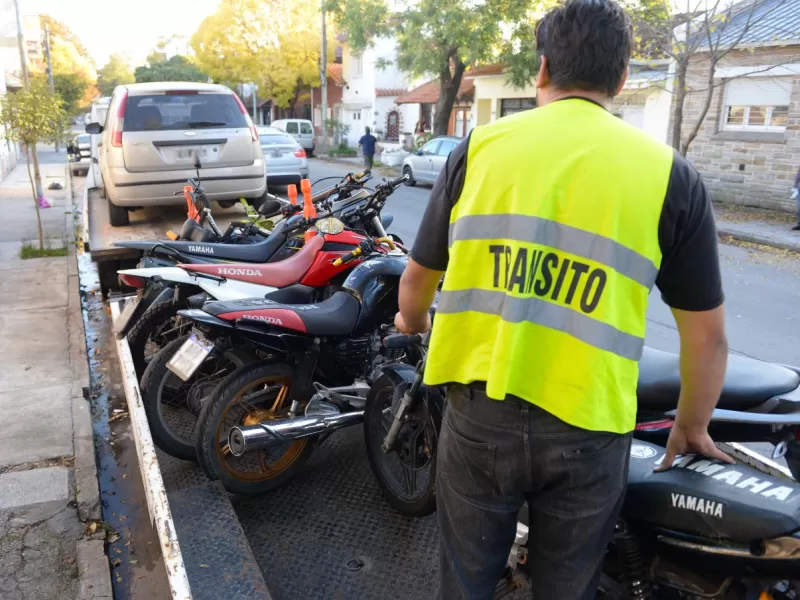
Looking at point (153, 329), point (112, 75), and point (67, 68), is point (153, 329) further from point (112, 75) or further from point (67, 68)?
point (112, 75)

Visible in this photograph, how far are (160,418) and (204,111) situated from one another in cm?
489

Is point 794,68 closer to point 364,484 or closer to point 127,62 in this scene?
point 364,484

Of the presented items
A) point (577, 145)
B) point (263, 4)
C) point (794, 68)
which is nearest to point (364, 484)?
point (577, 145)

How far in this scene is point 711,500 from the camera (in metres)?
1.92

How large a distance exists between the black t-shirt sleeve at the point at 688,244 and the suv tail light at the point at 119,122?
6813 millimetres

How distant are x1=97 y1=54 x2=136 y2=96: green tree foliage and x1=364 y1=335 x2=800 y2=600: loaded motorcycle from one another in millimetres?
92774

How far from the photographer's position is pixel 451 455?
72.6 inches

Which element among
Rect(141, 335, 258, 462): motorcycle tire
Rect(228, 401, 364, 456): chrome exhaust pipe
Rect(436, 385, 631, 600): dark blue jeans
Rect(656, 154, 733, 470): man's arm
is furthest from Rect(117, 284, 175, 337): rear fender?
Rect(656, 154, 733, 470): man's arm

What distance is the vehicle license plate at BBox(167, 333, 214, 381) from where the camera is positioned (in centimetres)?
352

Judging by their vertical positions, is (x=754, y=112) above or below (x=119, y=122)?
above

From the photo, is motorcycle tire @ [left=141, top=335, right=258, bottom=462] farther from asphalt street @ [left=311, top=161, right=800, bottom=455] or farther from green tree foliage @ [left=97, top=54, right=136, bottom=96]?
green tree foliage @ [left=97, top=54, right=136, bottom=96]

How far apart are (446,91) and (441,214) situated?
22.8 metres

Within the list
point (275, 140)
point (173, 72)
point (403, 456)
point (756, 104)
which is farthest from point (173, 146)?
point (173, 72)

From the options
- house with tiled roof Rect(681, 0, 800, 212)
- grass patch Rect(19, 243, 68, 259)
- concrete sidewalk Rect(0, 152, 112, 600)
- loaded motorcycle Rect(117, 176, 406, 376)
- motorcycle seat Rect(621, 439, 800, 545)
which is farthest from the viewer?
house with tiled roof Rect(681, 0, 800, 212)
